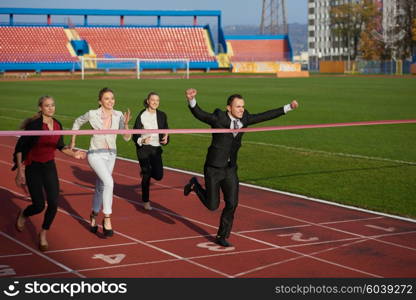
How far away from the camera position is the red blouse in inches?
376

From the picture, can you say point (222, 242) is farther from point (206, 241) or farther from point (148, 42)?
point (148, 42)

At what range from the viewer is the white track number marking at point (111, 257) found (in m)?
9.28

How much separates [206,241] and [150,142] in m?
2.80

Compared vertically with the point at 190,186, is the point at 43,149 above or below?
above

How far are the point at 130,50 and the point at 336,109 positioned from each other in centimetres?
6996

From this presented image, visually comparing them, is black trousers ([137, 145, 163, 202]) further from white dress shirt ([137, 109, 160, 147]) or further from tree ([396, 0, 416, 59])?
tree ([396, 0, 416, 59])

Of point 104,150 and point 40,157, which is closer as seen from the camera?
point 40,157

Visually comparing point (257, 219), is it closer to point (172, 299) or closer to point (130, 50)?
point (172, 299)

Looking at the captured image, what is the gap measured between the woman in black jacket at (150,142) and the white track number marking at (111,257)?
311 cm

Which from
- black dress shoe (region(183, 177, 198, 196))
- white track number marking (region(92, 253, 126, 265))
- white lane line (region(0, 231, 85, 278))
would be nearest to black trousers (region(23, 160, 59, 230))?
white lane line (region(0, 231, 85, 278))

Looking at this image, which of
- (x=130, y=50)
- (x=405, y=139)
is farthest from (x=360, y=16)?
(x=405, y=139)

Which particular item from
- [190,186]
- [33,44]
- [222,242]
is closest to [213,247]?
[222,242]

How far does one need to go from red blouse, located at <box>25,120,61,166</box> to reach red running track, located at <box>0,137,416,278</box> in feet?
3.83

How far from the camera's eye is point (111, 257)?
948 centimetres
